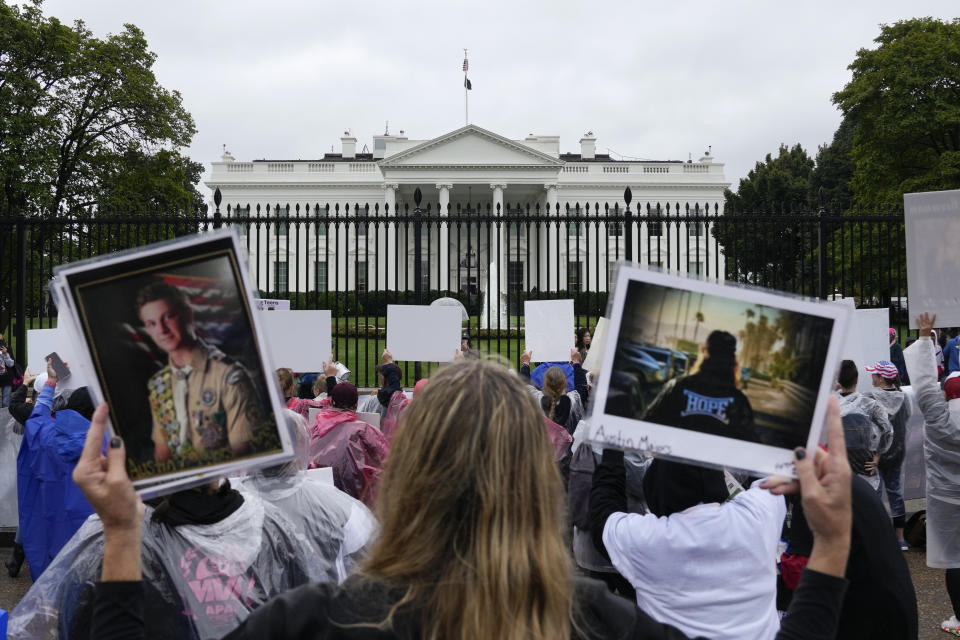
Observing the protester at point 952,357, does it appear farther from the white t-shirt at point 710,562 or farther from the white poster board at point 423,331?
the white t-shirt at point 710,562

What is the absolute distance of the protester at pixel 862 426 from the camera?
5.13 meters

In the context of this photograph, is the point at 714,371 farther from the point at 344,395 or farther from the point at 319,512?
the point at 344,395

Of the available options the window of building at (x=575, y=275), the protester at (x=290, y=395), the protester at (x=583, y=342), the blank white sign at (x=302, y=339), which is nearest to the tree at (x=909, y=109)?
the window of building at (x=575, y=275)

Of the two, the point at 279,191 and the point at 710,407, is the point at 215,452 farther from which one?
the point at 279,191

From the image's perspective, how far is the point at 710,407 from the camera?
1.62 meters

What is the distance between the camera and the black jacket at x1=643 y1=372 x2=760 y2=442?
160 centimetres

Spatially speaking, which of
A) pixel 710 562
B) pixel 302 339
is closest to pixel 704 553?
pixel 710 562

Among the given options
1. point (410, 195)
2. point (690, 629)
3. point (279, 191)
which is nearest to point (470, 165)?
point (410, 195)

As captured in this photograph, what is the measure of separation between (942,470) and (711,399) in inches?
177

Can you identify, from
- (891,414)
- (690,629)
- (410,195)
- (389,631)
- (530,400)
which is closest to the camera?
(389,631)

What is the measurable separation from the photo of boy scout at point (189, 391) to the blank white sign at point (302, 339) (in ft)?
19.8

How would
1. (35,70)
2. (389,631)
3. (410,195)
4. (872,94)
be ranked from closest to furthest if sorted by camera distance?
(389,631), (35,70), (872,94), (410,195)

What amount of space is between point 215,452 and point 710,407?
1.05 meters

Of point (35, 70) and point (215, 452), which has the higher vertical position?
point (35, 70)
